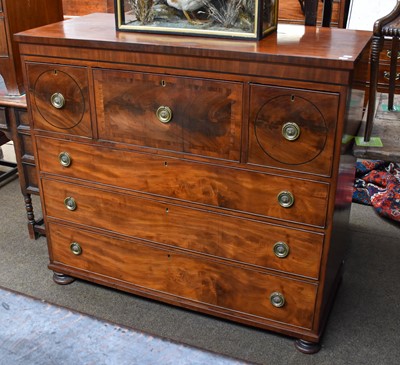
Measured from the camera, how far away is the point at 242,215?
1.98 m

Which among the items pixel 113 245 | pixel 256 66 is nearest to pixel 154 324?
pixel 113 245

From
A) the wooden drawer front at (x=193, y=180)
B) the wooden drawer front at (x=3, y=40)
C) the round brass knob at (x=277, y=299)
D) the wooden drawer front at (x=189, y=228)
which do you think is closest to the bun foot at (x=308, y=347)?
the round brass knob at (x=277, y=299)

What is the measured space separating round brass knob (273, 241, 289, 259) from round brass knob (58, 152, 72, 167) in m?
0.89

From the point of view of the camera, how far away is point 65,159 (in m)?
2.21

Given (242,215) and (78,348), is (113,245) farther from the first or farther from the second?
(78,348)

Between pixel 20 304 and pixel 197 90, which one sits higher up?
pixel 197 90

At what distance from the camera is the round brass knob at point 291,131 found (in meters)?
1.75

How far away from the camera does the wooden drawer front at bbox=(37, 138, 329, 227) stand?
1.86 meters

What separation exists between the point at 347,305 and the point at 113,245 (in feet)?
3.46

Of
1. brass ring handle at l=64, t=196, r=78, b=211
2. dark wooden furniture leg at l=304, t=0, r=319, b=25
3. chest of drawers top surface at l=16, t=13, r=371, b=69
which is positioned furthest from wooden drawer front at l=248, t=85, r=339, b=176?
brass ring handle at l=64, t=196, r=78, b=211

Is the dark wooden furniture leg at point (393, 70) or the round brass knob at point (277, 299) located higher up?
the dark wooden furniture leg at point (393, 70)

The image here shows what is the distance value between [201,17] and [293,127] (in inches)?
20.9

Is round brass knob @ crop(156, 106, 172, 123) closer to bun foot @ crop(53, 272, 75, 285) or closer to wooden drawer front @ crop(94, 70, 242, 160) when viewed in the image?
wooden drawer front @ crop(94, 70, 242, 160)

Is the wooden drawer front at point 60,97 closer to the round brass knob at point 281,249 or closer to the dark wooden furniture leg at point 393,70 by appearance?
the round brass knob at point 281,249
